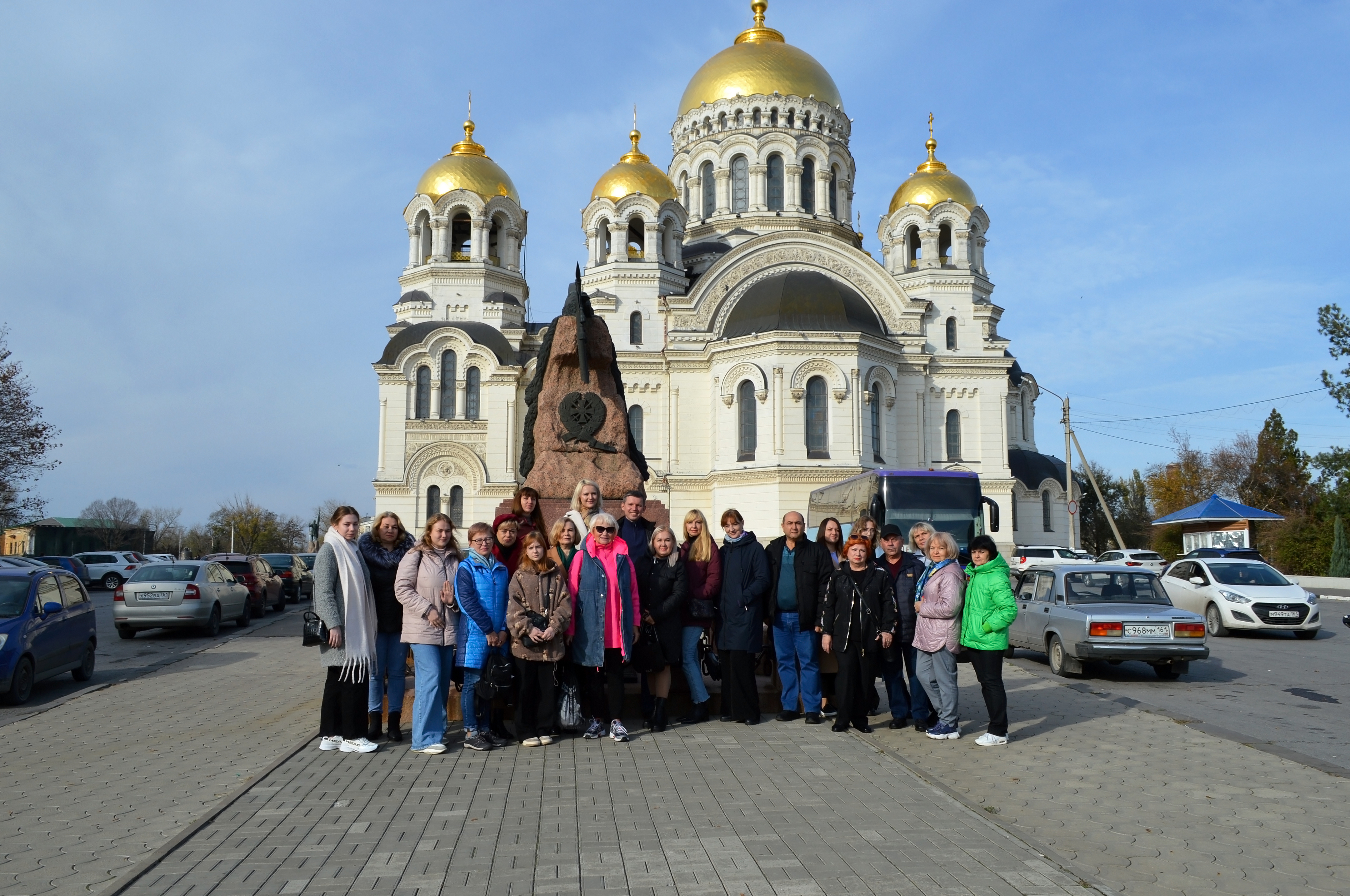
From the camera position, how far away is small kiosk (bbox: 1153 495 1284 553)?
32500mm

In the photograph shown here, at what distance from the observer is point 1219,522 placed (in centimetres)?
3419

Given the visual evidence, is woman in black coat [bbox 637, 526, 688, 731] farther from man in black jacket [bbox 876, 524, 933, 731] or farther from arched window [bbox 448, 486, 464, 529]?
arched window [bbox 448, 486, 464, 529]

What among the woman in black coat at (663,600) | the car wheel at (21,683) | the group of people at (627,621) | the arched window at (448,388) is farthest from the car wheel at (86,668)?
the arched window at (448,388)

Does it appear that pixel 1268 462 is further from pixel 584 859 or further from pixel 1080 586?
pixel 584 859

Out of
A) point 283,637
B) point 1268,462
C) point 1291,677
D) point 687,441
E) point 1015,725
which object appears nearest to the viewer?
point 1015,725

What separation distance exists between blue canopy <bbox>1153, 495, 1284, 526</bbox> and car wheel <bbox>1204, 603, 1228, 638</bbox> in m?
18.4

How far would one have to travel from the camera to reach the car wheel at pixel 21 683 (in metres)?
10.1

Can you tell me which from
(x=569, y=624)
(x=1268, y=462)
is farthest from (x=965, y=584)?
(x=1268, y=462)

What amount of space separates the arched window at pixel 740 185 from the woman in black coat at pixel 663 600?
118ft

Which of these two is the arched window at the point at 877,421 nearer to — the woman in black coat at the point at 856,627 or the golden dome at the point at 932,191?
the golden dome at the point at 932,191

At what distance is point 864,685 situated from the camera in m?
8.22

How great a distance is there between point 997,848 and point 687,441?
1289 inches

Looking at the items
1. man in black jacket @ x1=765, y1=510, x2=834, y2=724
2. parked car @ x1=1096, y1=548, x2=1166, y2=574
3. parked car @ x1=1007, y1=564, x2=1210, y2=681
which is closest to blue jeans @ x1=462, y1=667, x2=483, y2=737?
man in black jacket @ x1=765, y1=510, x2=834, y2=724

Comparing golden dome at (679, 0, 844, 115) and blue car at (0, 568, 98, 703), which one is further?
golden dome at (679, 0, 844, 115)
